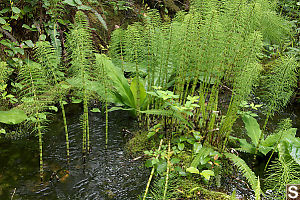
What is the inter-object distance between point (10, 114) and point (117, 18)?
2.38 metres

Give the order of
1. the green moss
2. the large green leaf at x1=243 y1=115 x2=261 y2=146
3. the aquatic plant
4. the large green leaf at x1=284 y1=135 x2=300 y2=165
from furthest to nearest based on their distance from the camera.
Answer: the aquatic plant → the large green leaf at x1=243 y1=115 x2=261 y2=146 → the large green leaf at x1=284 y1=135 x2=300 y2=165 → the green moss

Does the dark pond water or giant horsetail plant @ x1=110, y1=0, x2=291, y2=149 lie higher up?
giant horsetail plant @ x1=110, y1=0, x2=291, y2=149

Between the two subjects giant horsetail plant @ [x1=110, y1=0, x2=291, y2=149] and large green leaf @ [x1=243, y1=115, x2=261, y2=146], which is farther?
large green leaf @ [x1=243, y1=115, x2=261, y2=146]

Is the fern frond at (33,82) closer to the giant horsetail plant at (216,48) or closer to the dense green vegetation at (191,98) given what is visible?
the dense green vegetation at (191,98)

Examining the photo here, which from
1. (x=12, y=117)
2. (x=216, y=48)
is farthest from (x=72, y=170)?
(x=216, y=48)

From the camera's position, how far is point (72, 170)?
1442 millimetres

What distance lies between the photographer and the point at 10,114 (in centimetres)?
149

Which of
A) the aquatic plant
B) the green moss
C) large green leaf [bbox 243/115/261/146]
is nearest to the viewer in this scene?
the green moss

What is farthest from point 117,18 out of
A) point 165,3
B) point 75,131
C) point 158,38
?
point 75,131

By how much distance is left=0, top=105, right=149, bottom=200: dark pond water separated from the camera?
4.19 feet

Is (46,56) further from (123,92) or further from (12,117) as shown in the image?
(123,92)

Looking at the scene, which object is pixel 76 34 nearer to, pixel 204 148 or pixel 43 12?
pixel 204 148

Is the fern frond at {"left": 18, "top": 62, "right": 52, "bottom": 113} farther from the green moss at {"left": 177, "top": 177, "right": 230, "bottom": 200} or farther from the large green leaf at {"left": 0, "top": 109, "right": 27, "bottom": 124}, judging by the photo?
the green moss at {"left": 177, "top": 177, "right": 230, "bottom": 200}

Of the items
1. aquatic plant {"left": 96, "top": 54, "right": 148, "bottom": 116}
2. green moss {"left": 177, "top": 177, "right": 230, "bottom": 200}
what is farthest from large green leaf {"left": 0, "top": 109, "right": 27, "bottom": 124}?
green moss {"left": 177, "top": 177, "right": 230, "bottom": 200}
